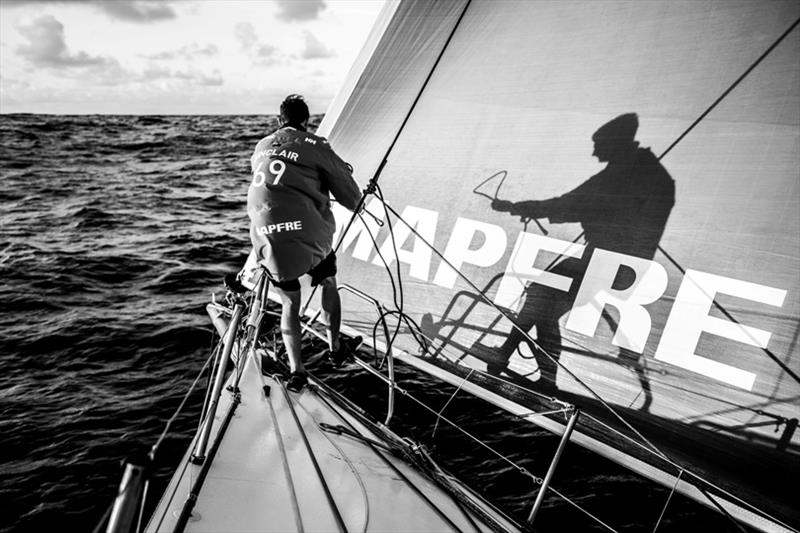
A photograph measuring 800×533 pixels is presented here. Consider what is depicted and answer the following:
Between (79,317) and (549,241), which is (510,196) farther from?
(79,317)

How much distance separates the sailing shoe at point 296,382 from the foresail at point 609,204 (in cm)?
99

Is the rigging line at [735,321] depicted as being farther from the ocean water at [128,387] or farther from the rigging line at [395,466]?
the rigging line at [395,466]

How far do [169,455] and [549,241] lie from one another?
10.5 ft

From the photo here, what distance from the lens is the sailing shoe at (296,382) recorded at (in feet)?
10.4

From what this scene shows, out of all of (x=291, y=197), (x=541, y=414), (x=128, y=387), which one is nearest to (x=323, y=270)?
(x=291, y=197)

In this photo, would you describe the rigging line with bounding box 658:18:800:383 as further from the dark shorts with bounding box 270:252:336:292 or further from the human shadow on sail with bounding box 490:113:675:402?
the dark shorts with bounding box 270:252:336:292

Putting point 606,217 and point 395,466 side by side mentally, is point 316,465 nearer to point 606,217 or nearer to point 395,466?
point 395,466

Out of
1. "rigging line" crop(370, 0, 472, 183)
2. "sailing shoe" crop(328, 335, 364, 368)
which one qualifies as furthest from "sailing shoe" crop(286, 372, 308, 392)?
"rigging line" crop(370, 0, 472, 183)

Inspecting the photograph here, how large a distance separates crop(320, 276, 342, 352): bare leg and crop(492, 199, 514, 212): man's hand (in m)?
1.21

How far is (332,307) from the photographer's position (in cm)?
337

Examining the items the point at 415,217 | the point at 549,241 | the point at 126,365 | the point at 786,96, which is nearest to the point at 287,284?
the point at 415,217

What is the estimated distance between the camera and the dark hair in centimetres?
313

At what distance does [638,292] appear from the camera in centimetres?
303

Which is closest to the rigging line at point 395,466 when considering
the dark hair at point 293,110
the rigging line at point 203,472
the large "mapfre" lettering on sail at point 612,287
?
the rigging line at point 203,472
